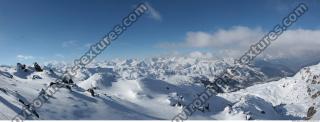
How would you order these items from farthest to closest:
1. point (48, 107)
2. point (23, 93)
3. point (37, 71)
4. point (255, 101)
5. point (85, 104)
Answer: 1. point (255, 101)
2. point (37, 71)
3. point (85, 104)
4. point (23, 93)
5. point (48, 107)

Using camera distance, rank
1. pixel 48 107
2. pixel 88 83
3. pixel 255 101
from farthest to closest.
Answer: pixel 255 101, pixel 88 83, pixel 48 107

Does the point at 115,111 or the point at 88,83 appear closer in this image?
the point at 115,111

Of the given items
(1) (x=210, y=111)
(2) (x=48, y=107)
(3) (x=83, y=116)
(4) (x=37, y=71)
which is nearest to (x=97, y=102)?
(3) (x=83, y=116)

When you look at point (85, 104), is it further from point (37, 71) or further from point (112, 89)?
point (112, 89)

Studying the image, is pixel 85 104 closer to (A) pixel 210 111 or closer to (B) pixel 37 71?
(B) pixel 37 71

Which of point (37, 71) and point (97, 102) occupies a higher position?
point (37, 71)

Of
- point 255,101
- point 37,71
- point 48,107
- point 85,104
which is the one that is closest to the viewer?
point 48,107

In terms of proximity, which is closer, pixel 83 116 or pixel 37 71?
pixel 83 116

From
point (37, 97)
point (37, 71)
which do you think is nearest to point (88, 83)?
point (37, 71)

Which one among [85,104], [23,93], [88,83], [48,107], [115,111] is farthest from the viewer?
[88,83]
